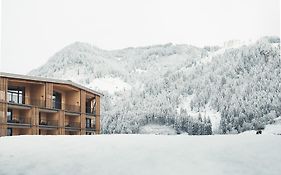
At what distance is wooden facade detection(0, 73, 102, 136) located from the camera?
124 ft

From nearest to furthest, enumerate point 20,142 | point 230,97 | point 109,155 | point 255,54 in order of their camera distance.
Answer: point 109,155 < point 20,142 < point 230,97 < point 255,54

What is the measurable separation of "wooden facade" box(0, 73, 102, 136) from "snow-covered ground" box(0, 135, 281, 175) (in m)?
27.3

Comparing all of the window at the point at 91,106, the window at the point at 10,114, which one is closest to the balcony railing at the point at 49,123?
the window at the point at 10,114

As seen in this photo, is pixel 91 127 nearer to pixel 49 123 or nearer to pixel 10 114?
pixel 49 123

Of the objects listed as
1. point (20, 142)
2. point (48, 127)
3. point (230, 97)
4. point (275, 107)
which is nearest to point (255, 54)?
point (230, 97)

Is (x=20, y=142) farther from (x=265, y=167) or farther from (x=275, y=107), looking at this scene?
(x=275, y=107)

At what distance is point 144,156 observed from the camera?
384 inches

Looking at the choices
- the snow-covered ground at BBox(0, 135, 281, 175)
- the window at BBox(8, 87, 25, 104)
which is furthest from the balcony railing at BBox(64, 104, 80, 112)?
the snow-covered ground at BBox(0, 135, 281, 175)

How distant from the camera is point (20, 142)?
11.8 metres

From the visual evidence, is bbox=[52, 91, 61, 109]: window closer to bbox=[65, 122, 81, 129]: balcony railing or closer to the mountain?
bbox=[65, 122, 81, 129]: balcony railing

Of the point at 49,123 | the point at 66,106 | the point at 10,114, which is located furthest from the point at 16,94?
the point at 66,106

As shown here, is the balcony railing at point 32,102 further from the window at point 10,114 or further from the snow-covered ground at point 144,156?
the snow-covered ground at point 144,156

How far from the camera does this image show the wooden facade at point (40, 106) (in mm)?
37781

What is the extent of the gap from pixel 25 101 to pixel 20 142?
30.4 meters
